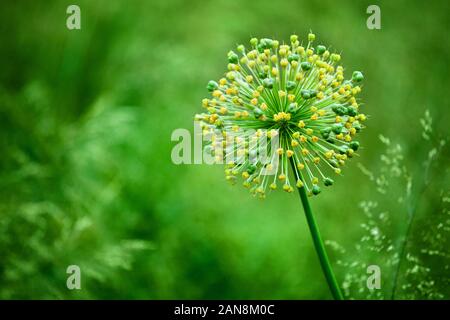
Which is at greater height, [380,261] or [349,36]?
[349,36]

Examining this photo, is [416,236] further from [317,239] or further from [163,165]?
[163,165]

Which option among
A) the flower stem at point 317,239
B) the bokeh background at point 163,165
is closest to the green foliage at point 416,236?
the bokeh background at point 163,165

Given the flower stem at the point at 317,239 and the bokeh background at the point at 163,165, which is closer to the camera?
the flower stem at the point at 317,239

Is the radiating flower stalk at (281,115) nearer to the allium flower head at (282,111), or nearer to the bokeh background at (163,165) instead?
the allium flower head at (282,111)

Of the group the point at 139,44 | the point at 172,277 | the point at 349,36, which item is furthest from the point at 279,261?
the point at 139,44

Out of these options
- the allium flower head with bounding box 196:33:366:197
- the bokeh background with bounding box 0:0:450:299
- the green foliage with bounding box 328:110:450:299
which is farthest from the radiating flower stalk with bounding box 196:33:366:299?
the bokeh background with bounding box 0:0:450:299
